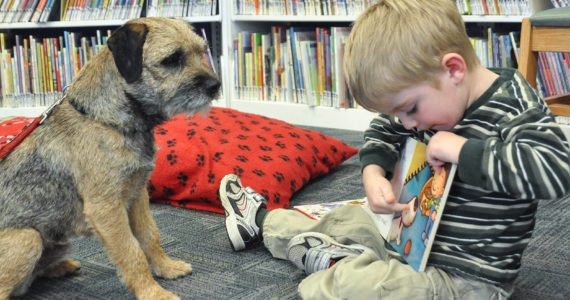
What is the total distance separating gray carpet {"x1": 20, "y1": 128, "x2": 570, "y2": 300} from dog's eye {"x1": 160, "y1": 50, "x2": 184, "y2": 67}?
0.49m

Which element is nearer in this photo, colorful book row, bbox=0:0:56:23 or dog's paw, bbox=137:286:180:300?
dog's paw, bbox=137:286:180:300

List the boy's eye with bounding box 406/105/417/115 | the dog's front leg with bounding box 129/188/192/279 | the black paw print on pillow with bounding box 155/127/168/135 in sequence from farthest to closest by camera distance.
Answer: the black paw print on pillow with bounding box 155/127/168/135
the dog's front leg with bounding box 129/188/192/279
the boy's eye with bounding box 406/105/417/115

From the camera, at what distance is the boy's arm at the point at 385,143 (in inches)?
52.2

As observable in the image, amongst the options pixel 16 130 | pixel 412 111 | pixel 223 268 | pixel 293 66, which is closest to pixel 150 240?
pixel 223 268

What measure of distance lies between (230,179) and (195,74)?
422 millimetres

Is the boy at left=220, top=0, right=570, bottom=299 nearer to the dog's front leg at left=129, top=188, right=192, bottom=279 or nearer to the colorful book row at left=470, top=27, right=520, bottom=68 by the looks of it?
the dog's front leg at left=129, top=188, right=192, bottom=279

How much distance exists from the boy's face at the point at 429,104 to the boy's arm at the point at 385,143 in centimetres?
21

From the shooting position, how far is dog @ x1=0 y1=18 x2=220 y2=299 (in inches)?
50.3

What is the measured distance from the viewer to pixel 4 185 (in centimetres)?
131

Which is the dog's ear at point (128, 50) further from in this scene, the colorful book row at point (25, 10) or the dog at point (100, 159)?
the colorful book row at point (25, 10)

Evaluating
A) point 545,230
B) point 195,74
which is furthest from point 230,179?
point 545,230

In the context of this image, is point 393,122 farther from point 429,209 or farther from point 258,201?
point 258,201

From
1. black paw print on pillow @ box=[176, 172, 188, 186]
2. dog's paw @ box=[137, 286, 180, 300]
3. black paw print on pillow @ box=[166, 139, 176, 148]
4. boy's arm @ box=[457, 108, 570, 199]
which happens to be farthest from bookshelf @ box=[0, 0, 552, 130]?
boy's arm @ box=[457, 108, 570, 199]

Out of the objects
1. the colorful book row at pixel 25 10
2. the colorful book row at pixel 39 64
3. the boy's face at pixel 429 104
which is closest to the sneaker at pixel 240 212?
the boy's face at pixel 429 104
